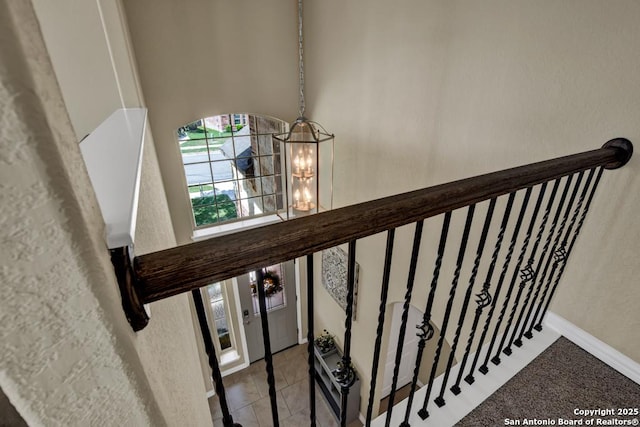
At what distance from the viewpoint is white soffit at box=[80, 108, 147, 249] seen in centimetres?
44

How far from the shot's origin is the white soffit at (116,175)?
444mm

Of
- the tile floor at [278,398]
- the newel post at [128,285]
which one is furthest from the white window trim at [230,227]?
the newel post at [128,285]

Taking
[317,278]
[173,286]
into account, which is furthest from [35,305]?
[317,278]

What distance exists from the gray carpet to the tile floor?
3711mm

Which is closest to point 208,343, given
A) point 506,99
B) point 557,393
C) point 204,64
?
point 557,393

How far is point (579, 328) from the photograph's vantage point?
1673mm

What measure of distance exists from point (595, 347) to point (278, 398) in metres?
4.26

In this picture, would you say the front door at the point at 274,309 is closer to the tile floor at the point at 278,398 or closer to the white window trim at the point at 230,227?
the tile floor at the point at 278,398

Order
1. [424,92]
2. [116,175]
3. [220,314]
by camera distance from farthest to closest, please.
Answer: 1. [220,314]
2. [424,92]
3. [116,175]

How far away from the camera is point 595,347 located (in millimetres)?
1607

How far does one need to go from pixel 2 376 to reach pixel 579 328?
2.21 metres

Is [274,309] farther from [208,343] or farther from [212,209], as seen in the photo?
[208,343]

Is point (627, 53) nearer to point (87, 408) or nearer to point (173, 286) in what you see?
point (173, 286)

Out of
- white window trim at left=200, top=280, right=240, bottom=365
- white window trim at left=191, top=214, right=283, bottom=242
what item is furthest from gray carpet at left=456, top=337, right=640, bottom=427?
white window trim at left=200, top=280, right=240, bottom=365
